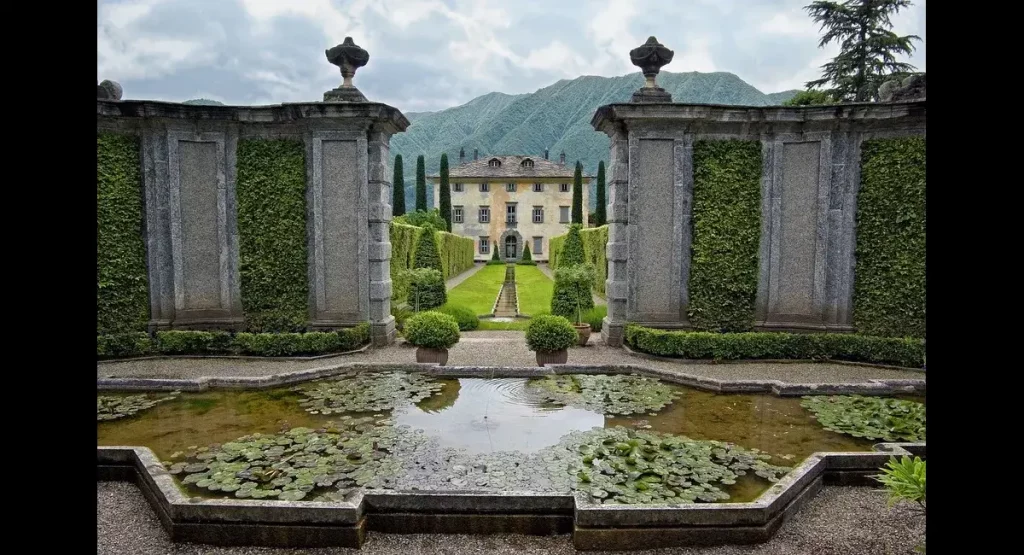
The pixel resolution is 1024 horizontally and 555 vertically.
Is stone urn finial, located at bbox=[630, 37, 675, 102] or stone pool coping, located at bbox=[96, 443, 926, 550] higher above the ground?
stone urn finial, located at bbox=[630, 37, 675, 102]

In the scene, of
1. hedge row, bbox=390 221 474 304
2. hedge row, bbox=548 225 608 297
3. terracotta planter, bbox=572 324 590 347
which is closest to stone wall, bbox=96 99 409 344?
hedge row, bbox=390 221 474 304

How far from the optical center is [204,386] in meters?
9.13

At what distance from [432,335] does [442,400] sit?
2352 mm

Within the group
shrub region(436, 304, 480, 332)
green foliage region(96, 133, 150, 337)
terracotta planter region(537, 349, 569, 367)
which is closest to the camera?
terracotta planter region(537, 349, 569, 367)

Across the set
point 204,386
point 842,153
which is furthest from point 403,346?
point 842,153

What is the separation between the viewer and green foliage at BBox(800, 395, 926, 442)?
7484 mm

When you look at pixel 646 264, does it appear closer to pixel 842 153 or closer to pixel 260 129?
pixel 842 153

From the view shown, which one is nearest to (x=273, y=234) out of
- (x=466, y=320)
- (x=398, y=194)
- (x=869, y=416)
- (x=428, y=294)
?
(x=466, y=320)

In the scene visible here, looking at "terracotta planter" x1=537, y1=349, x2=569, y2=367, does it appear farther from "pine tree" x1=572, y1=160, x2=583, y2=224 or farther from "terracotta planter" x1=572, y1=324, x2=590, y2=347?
"pine tree" x1=572, y1=160, x2=583, y2=224

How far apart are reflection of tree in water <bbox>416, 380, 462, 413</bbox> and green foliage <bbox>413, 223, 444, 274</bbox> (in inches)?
510

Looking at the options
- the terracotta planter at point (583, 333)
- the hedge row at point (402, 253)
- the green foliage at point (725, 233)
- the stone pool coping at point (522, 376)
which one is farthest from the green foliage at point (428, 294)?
the green foliage at point (725, 233)

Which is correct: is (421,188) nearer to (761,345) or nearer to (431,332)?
(431,332)

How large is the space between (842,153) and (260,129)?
1256cm

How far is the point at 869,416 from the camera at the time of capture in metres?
8.11
